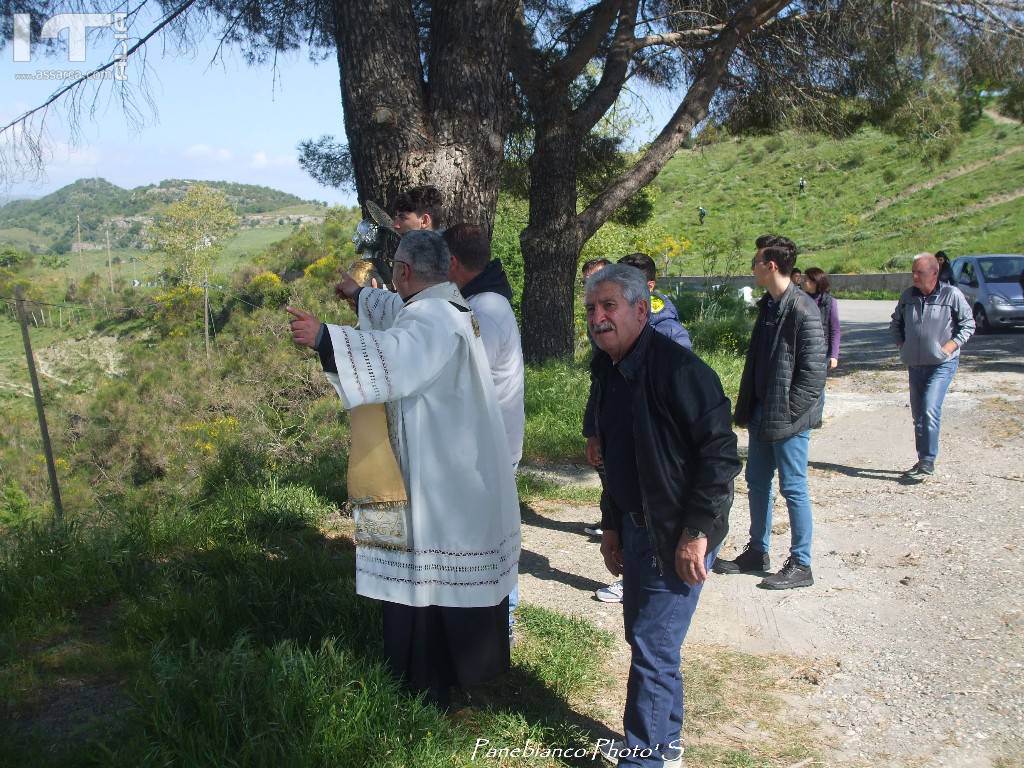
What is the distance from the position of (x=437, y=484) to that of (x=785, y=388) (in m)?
2.47

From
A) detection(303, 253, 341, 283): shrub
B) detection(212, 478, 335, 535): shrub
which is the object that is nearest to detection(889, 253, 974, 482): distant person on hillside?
detection(212, 478, 335, 535): shrub

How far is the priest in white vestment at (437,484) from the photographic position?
2.96 metres

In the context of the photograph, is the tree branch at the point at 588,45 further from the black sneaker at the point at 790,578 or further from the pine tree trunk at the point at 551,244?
the black sneaker at the point at 790,578

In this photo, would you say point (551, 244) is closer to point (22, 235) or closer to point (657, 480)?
point (657, 480)

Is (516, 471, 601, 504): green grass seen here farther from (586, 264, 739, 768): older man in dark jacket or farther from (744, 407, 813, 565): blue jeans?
(586, 264, 739, 768): older man in dark jacket

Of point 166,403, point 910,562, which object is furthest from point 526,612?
point 166,403

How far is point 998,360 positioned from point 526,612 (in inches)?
449

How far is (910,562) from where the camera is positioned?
5246 millimetres

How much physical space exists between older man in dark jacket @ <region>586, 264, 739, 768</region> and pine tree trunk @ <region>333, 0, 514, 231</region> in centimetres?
262

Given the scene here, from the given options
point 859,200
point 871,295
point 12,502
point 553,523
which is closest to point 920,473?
point 553,523

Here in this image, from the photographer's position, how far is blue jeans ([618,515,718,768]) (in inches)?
112

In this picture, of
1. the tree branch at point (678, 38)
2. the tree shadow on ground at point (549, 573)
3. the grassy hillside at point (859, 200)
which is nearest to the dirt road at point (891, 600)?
the tree shadow on ground at point (549, 573)

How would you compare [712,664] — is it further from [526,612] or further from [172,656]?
[172,656]

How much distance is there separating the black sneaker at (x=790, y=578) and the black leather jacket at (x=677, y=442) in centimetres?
221
